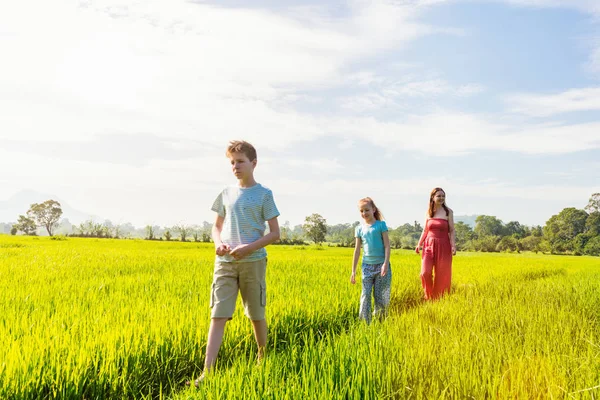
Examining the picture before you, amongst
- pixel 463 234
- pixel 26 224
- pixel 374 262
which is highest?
pixel 26 224

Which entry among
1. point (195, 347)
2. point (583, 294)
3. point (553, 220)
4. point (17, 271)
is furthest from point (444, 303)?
point (553, 220)

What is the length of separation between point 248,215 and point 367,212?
6.94ft

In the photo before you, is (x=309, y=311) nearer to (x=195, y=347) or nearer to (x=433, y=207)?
(x=195, y=347)

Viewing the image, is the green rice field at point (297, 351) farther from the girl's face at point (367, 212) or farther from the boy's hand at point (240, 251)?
the girl's face at point (367, 212)

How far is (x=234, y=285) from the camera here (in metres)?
3.43

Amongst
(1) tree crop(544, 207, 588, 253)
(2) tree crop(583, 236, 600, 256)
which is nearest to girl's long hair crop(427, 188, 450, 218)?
(2) tree crop(583, 236, 600, 256)

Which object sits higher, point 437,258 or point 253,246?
point 253,246

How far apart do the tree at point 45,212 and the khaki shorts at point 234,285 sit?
329 ft

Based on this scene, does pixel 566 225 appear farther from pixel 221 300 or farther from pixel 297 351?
pixel 221 300

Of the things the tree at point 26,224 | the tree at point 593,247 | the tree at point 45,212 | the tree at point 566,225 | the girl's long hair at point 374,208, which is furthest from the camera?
the tree at point 45,212

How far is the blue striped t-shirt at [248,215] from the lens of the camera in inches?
134

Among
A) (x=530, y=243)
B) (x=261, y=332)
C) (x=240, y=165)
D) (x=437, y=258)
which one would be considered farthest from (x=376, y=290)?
(x=530, y=243)

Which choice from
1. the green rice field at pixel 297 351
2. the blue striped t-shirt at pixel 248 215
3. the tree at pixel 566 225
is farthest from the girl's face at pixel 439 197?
the tree at pixel 566 225

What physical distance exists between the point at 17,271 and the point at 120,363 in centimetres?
669
